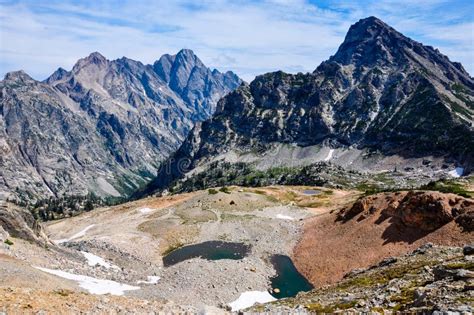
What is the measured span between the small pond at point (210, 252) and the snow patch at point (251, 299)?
16.7 meters

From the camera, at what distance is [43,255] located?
1924 inches

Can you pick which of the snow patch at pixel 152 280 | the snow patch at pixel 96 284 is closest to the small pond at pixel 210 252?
the snow patch at pixel 152 280

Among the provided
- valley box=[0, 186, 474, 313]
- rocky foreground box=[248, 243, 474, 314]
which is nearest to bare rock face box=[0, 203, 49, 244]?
valley box=[0, 186, 474, 313]

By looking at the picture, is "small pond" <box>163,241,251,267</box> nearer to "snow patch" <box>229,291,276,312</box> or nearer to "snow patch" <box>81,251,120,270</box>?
"snow patch" <box>81,251,120,270</box>

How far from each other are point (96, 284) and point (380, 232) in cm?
4160

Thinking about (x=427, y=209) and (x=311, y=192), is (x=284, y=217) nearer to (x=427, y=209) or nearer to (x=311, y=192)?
(x=427, y=209)

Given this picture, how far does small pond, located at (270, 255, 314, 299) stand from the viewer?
55200 mm

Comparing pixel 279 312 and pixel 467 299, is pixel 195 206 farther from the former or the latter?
pixel 467 299

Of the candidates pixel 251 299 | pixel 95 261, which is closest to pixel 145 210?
pixel 95 261

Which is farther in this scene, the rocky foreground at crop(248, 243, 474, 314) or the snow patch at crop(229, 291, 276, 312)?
the snow patch at crop(229, 291, 276, 312)

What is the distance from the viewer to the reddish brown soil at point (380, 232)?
179 ft

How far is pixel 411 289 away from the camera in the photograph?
87.2 ft

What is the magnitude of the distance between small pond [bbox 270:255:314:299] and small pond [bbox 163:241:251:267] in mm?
7151

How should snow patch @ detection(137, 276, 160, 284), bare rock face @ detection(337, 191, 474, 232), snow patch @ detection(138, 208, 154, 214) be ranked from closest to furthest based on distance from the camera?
snow patch @ detection(137, 276, 160, 284) < bare rock face @ detection(337, 191, 474, 232) < snow patch @ detection(138, 208, 154, 214)
